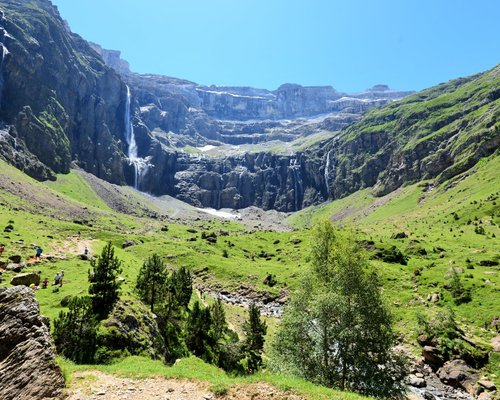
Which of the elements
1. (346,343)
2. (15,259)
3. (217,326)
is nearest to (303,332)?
(346,343)

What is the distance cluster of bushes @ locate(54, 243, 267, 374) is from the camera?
2859 cm

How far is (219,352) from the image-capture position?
1559 inches

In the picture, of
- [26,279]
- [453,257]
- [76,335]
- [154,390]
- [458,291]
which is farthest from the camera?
[453,257]

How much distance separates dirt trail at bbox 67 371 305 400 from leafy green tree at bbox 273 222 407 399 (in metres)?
12.4

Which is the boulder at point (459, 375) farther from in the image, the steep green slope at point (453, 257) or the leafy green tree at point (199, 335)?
the leafy green tree at point (199, 335)

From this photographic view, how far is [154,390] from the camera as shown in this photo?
20.5 metres

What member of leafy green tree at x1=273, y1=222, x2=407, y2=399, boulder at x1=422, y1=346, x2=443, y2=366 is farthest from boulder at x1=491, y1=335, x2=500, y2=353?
leafy green tree at x1=273, y1=222, x2=407, y2=399

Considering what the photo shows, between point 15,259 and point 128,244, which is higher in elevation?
point 128,244

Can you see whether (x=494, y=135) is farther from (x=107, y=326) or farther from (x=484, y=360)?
(x=107, y=326)

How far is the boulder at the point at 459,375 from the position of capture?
40281 mm

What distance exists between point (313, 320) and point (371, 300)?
20.9 ft

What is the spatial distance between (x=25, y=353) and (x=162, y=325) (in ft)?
73.5

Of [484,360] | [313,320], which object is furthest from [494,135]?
[313,320]

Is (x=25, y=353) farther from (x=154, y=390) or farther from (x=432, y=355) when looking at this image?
(x=432, y=355)
